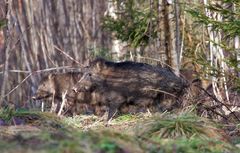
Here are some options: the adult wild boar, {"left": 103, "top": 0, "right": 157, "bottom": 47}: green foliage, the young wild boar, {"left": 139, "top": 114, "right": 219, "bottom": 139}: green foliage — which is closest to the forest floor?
{"left": 139, "top": 114, "right": 219, "bottom": 139}: green foliage

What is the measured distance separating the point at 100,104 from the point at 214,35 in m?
2.42

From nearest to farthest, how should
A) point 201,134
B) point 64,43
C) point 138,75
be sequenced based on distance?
point 201,134 < point 138,75 < point 64,43

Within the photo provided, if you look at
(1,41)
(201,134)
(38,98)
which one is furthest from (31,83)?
(201,134)

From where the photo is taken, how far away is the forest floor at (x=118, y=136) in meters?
4.60

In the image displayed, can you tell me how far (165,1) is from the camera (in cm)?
1184

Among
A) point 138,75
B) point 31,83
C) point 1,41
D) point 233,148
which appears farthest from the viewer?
point 1,41

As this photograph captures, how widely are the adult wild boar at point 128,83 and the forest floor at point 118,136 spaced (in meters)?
1.38

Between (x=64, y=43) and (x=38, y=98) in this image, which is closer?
(x=38, y=98)

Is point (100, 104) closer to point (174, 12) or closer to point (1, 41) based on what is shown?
point (174, 12)

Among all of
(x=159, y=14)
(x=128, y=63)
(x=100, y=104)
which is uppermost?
(x=159, y=14)

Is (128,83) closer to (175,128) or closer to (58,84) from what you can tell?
(58,84)

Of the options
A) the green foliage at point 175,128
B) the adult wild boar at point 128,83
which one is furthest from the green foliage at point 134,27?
the green foliage at point 175,128

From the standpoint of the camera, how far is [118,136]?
5223 mm

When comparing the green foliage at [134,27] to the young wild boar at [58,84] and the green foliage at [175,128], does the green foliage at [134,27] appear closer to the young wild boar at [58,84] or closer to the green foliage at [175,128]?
the young wild boar at [58,84]
